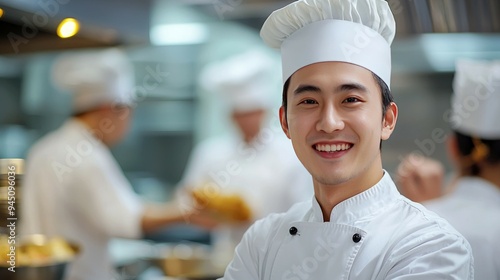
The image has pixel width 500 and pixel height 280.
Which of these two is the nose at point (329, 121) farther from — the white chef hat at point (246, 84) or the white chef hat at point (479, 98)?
the white chef hat at point (246, 84)

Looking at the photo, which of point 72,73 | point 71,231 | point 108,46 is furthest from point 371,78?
point 72,73

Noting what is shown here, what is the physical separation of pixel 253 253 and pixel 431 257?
324mm

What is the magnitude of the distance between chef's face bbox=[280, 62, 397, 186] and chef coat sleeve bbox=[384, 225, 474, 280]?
0.45 feet

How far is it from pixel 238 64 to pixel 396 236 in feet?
7.03

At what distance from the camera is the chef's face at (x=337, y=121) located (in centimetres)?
101

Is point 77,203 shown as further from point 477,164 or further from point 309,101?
point 309,101

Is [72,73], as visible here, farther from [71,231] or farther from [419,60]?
→ [419,60]

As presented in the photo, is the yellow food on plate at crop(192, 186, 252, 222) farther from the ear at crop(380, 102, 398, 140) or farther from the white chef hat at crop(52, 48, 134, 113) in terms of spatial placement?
the ear at crop(380, 102, 398, 140)

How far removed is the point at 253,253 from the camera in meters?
1.16

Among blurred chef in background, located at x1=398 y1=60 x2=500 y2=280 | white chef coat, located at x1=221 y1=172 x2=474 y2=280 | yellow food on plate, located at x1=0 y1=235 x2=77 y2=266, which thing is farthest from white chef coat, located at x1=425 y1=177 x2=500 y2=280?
yellow food on plate, located at x1=0 y1=235 x2=77 y2=266

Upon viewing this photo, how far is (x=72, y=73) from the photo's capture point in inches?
99.3

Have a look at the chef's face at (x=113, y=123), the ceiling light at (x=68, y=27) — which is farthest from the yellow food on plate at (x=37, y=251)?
the ceiling light at (x=68, y=27)

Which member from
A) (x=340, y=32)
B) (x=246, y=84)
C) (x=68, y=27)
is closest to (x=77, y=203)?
(x=68, y=27)

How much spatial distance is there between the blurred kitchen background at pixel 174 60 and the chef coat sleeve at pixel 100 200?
16.6 inches
